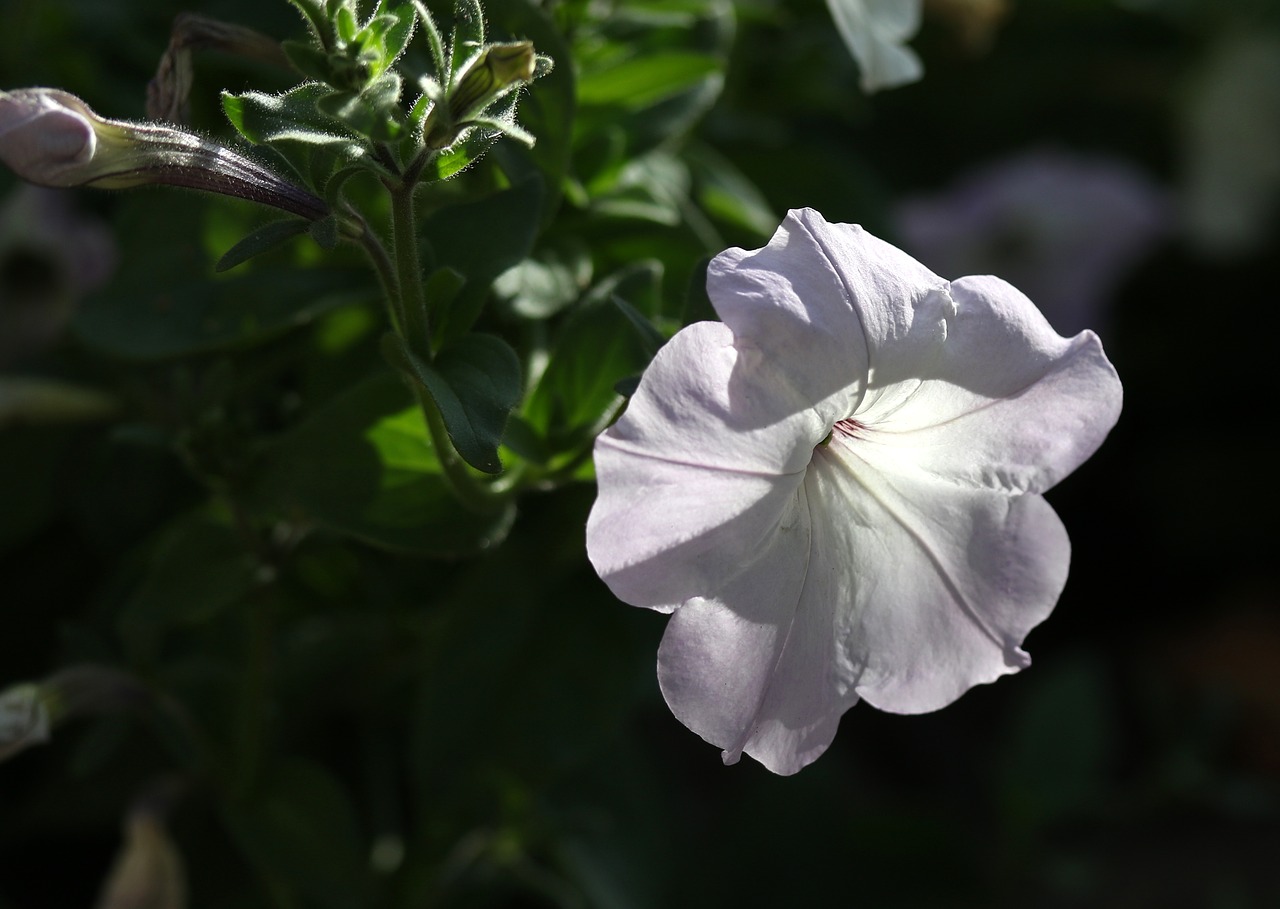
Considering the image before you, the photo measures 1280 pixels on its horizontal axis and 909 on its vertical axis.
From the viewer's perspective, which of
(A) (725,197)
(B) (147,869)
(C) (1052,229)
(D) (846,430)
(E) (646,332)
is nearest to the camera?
(E) (646,332)

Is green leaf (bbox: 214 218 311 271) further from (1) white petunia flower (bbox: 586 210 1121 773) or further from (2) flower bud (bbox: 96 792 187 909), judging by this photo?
(2) flower bud (bbox: 96 792 187 909)

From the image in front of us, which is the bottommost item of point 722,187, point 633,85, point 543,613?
point 543,613

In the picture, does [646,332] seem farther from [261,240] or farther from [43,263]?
[43,263]

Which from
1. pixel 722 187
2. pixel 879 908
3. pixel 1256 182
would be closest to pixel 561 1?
pixel 722 187

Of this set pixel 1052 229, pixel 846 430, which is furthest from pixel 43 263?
pixel 1052 229

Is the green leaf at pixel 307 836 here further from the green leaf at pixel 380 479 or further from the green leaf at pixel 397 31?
the green leaf at pixel 397 31

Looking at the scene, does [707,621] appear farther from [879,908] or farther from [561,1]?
[879,908]
